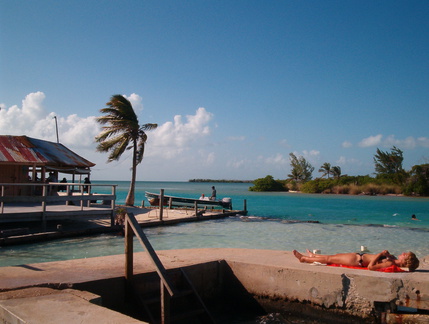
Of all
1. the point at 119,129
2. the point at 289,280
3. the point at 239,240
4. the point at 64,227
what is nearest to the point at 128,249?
the point at 289,280

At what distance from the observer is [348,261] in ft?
22.7

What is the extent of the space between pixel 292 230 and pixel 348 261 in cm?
1367

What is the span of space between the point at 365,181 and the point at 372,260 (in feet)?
258

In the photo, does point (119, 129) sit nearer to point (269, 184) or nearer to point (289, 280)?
point (289, 280)

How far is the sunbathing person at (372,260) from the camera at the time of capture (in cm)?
647

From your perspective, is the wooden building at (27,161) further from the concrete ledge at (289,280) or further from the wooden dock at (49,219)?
the concrete ledge at (289,280)

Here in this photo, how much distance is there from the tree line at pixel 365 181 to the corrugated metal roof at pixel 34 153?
215 ft

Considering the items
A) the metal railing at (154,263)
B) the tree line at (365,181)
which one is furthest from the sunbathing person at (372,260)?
the tree line at (365,181)

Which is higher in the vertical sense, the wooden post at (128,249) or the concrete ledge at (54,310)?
the wooden post at (128,249)

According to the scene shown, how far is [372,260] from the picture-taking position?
665cm

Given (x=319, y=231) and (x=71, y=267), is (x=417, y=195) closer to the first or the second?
(x=319, y=231)

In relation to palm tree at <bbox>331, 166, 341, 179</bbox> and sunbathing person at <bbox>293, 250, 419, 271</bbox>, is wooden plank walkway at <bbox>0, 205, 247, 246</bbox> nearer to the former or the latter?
sunbathing person at <bbox>293, 250, 419, 271</bbox>

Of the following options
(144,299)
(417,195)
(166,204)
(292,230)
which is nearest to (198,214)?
(292,230)

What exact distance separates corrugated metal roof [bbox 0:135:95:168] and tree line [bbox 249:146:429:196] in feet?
215
